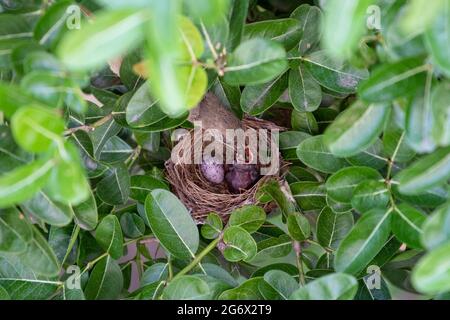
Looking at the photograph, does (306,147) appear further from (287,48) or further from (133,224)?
(133,224)

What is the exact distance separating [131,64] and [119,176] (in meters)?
0.16

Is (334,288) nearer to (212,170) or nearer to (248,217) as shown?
(248,217)

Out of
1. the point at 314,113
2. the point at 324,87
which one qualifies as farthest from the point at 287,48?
the point at 314,113

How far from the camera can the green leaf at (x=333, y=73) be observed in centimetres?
78

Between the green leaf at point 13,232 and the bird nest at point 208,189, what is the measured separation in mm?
402

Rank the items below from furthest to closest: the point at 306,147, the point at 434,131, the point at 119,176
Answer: the point at 119,176 → the point at 306,147 → the point at 434,131

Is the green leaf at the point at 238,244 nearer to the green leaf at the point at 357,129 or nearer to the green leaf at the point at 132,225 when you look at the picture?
the green leaf at the point at 132,225

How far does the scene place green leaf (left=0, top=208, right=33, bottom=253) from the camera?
2.04ft

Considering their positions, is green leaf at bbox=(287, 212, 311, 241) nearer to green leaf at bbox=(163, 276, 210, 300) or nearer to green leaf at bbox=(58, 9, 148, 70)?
green leaf at bbox=(163, 276, 210, 300)

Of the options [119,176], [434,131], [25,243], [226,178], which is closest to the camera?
[434,131]

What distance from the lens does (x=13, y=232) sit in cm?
62

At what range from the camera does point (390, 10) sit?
0.58m

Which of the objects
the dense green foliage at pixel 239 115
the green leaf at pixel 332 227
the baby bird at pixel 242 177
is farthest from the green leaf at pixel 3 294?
the baby bird at pixel 242 177

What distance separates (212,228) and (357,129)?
39 centimetres
